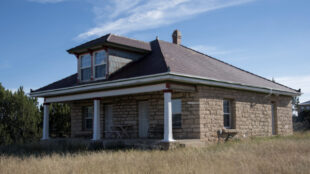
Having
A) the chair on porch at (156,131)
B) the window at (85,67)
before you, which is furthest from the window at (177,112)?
the window at (85,67)

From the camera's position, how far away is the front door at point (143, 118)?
16.8 meters

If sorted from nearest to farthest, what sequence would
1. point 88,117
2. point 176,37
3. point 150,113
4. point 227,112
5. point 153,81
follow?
point 153,81, point 150,113, point 227,112, point 88,117, point 176,37

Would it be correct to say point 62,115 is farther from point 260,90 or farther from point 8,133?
point 260,90

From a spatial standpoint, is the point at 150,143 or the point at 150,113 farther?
the point at 150,113

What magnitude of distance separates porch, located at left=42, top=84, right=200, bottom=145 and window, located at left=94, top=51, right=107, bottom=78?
3.31 feet

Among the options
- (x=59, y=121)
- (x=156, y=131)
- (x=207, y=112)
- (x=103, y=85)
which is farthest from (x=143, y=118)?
(x=59, y=121)

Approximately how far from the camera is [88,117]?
65.3 ft

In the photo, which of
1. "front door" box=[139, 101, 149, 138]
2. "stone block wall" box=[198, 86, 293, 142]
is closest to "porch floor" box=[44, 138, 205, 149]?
"stone block wall" box=[198, 86, 293, 142]

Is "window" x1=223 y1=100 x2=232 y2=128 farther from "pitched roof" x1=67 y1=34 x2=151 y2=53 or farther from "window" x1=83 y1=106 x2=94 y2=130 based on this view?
"window" x1=83 y1=106 x2=94 y2=130

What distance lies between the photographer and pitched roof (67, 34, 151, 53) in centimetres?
1614

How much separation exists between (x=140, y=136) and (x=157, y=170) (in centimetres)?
820

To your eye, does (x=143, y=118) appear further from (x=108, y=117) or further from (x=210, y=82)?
(x=210, y=82)

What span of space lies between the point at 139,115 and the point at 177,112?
249 cm

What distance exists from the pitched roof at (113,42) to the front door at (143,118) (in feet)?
8.92
